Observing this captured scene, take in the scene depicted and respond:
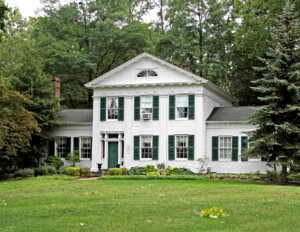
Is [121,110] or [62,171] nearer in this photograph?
[62,171]

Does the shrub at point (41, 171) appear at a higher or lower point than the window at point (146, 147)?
lower

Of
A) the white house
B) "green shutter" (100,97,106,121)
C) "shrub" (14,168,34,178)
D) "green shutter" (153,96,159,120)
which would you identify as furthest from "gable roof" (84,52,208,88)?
"shrub" (14,168,34,178)

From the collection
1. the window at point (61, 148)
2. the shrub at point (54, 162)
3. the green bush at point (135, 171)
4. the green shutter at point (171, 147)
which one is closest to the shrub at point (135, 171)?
the green bush at point (135, 171)

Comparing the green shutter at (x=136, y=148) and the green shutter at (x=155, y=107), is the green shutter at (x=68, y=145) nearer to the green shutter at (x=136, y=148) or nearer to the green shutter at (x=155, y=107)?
the green shutter at (x=136, y=148)

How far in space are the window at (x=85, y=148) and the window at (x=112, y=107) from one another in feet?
8.05

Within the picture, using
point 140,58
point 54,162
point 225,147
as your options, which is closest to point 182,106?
point 225,147

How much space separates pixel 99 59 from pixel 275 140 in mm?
23797

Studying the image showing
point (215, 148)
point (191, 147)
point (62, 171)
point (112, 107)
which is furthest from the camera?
point (112, 107)

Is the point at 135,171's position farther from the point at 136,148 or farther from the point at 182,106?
the point at 182,106

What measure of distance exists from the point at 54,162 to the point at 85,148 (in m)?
2.29

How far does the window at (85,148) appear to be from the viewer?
99.2 feet

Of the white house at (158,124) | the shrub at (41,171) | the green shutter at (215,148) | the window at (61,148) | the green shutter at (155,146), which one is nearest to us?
the shrub at (41,171)

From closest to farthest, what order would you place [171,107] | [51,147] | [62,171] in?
1. [62,171]
2. [171,107]
3. [51,147]

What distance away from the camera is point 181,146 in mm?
27875
